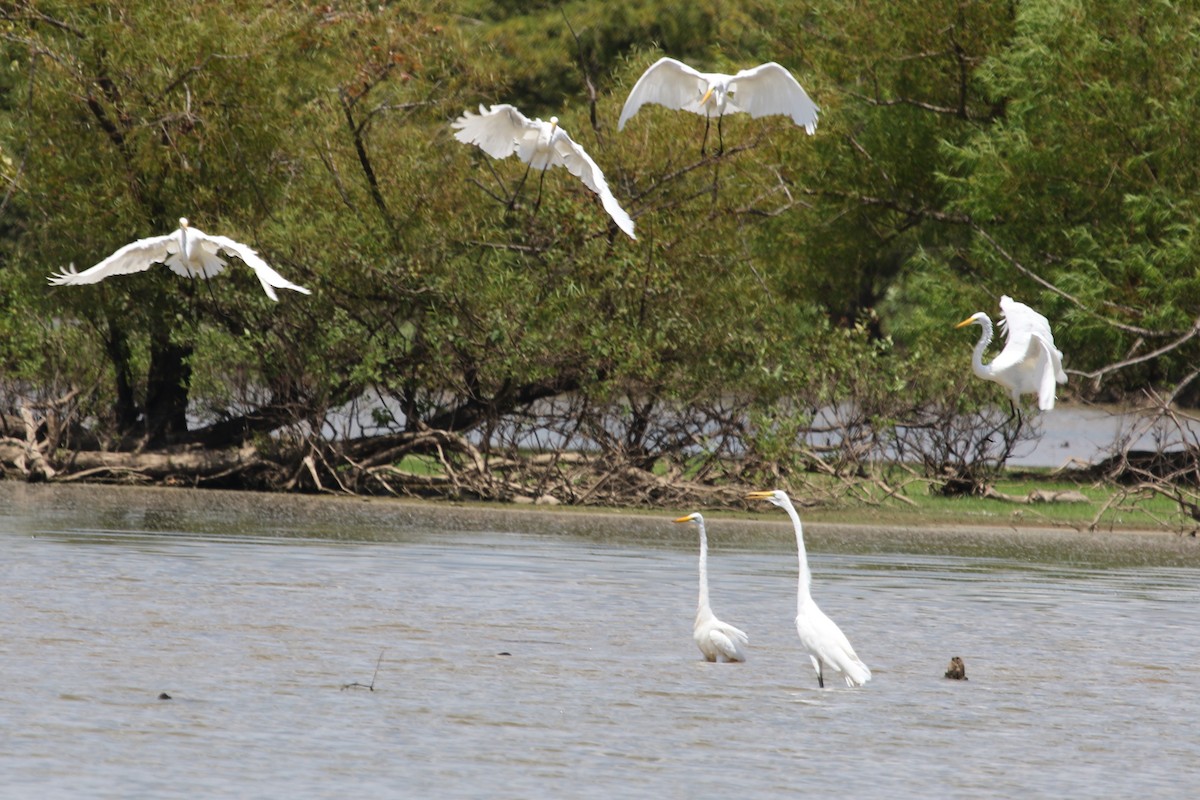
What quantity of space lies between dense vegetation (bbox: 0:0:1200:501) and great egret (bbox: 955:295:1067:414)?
11.1 ft

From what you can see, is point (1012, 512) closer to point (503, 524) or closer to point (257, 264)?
point (503, 524)

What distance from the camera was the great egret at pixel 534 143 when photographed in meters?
16.1

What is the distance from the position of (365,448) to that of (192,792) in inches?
485

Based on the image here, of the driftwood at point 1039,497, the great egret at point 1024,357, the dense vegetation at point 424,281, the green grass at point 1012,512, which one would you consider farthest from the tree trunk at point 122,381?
the great egret at point 1024,357

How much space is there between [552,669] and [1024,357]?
6.38 meters

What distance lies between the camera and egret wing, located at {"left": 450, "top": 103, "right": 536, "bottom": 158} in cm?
1652

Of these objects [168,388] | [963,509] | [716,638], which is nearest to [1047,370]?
[716,638]

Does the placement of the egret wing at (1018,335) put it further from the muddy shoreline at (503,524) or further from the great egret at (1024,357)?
the muddy shoreline at (503,524)

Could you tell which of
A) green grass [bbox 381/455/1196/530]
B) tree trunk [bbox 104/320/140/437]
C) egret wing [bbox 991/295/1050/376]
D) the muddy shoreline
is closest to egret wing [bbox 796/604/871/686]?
egret wing [bbox 991/295/1050/376]

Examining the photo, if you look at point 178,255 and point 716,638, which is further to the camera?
point 178,255

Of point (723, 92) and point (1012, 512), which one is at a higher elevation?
point (723, 92)

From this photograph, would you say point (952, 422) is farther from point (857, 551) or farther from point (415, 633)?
point (415, 633)

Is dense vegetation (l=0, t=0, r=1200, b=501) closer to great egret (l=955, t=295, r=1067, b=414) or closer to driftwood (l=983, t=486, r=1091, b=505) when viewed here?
driftwood (l=983, t=486, r=1091, b=505)

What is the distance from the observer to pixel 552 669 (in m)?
9.38
